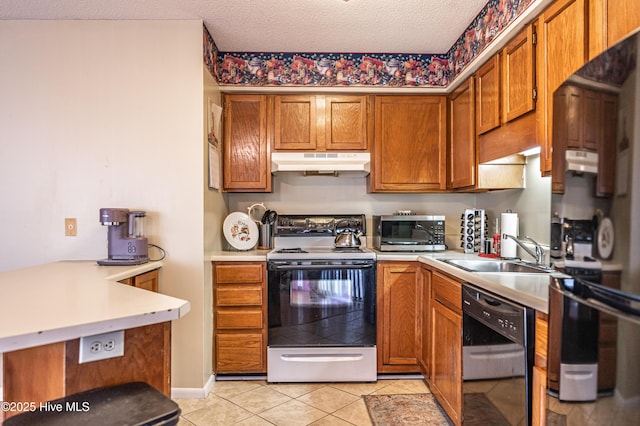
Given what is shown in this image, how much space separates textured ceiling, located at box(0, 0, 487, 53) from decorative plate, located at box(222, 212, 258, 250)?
1.35 metres

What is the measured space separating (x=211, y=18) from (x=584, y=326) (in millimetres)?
2558

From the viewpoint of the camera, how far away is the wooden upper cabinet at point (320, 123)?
293 cm

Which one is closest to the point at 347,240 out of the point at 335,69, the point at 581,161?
the point at 335,69

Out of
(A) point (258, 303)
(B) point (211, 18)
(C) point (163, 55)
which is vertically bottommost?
(A) point (258, 303)

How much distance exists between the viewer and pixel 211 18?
2.38 metres

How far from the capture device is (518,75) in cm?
191

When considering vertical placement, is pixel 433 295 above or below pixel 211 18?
below

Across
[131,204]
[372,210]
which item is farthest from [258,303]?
[372,210]

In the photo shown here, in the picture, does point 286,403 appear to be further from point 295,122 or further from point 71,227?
point 295,122

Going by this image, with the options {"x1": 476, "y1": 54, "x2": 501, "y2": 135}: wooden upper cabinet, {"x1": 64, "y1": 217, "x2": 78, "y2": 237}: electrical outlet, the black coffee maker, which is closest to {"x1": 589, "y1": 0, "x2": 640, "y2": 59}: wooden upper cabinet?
{"x1": 476, "y1": 54, "x2": 501, "y2": 135}: wooden upper cabinet

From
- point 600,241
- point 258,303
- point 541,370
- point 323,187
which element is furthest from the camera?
point 323,187

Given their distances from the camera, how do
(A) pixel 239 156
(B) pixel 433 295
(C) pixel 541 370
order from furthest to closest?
1. (A) pixel 239 156
2. (B) pixel 433 295
3. (C) pixel 541 370

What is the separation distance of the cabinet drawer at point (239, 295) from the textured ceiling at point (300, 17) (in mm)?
1834

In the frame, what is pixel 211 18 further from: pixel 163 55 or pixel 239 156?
pixel 239 156
